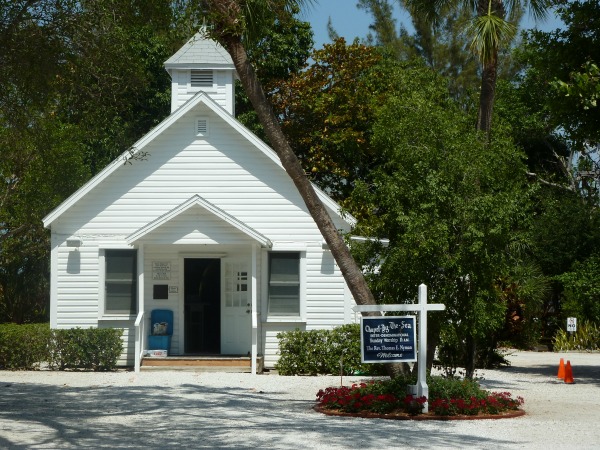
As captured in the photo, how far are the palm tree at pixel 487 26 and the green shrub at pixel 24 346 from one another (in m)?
10.9

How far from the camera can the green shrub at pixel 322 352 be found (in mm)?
22312

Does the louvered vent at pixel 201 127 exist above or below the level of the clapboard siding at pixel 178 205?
above

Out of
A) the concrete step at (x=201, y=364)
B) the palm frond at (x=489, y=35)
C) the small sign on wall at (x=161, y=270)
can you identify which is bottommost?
the concrete step at (x=201, y=364)

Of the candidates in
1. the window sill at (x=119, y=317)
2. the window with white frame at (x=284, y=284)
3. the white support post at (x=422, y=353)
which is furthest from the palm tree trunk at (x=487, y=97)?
the window sill at (x=119, y=317)

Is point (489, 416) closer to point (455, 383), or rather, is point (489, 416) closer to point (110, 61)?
point (455, 383)

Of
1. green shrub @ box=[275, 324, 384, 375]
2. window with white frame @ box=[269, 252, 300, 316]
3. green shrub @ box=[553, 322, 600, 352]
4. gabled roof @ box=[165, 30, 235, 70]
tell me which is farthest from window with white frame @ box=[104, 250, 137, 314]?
green shrub @ box=[553, 322, 600, 352]

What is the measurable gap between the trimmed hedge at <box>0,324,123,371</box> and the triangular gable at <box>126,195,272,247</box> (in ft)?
7.61

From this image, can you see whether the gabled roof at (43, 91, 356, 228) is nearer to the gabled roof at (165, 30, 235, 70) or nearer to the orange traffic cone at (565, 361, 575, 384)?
the gabled roof at (165, 30, 235, 70)

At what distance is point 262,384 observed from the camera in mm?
20453

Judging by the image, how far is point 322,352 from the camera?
22.5 m

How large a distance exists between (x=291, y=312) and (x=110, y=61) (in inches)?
389

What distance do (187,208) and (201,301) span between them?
2.91 m

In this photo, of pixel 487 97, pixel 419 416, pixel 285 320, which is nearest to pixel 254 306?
pixel 285 320

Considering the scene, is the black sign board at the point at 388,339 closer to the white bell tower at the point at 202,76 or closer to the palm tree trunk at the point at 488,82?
the palm tree trunk at the point at 488,82
